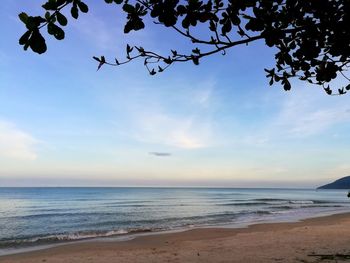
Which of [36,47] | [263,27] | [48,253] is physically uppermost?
[263,27]

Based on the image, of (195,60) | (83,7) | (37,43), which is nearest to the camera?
(37,43)

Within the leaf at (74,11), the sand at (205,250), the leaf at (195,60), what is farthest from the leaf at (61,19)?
the sand at (205,250)

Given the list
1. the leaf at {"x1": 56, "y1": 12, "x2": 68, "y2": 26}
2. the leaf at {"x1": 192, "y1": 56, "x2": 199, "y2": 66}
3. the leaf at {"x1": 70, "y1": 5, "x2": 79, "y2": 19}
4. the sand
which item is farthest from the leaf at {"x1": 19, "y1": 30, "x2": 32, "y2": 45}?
the sand

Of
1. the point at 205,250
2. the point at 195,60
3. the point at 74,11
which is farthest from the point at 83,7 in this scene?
the point at 205,250

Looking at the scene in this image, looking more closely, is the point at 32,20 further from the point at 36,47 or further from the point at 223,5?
the point at 223,5

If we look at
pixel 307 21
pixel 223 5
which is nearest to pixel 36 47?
pixel 223 5

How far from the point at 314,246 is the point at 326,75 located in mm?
11472

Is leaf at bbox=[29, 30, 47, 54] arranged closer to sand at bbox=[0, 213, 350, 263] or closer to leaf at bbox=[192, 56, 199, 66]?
leaf at bbox=[192, 56, 199, 66]

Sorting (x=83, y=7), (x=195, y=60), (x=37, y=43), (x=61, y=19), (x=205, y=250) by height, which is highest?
(x=195, y=60)

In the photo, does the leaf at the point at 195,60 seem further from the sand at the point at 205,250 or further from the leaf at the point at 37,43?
the sand at the point at 205,250

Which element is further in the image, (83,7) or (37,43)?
(83,7)

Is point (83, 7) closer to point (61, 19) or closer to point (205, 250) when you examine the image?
point (61, 19)

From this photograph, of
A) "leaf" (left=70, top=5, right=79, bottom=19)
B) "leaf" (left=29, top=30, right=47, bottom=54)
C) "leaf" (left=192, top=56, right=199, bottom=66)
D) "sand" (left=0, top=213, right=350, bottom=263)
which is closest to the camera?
"leaf" (left=29, top=30, right=47, bottom=54)

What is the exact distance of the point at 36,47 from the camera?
94.1 inches
